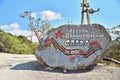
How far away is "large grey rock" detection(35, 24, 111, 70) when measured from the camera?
9.83 m

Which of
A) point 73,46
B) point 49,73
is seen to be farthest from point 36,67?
point 73,46

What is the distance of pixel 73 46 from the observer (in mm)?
10047

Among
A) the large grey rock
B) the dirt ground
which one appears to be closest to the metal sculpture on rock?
the large grey rock

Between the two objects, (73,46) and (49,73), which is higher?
(73,46)

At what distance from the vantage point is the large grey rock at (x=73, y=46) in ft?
32.2

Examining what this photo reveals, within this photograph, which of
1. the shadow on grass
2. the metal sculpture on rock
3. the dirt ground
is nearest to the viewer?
the dirt ground

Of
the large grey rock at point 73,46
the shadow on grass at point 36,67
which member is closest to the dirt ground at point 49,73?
the shadow on grass at point 36,67

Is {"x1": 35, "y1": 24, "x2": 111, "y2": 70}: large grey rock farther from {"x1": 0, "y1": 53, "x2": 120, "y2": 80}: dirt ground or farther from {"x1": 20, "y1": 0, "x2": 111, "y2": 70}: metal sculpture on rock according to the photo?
{"x1": 0, "y1": 53, "x2": 120, "y2": 80}: dirt ground

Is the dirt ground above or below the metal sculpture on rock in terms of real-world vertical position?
below

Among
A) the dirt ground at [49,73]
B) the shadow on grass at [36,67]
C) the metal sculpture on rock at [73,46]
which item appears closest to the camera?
the dirt ground at [49,73]

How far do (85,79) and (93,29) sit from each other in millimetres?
1972

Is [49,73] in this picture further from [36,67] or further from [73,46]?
[73,46]

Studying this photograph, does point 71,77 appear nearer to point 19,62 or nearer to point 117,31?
point 19,62

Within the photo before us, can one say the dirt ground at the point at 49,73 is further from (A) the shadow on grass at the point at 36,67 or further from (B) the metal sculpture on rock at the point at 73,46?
(B) the metal sculpture on rock at the point at 73,46
